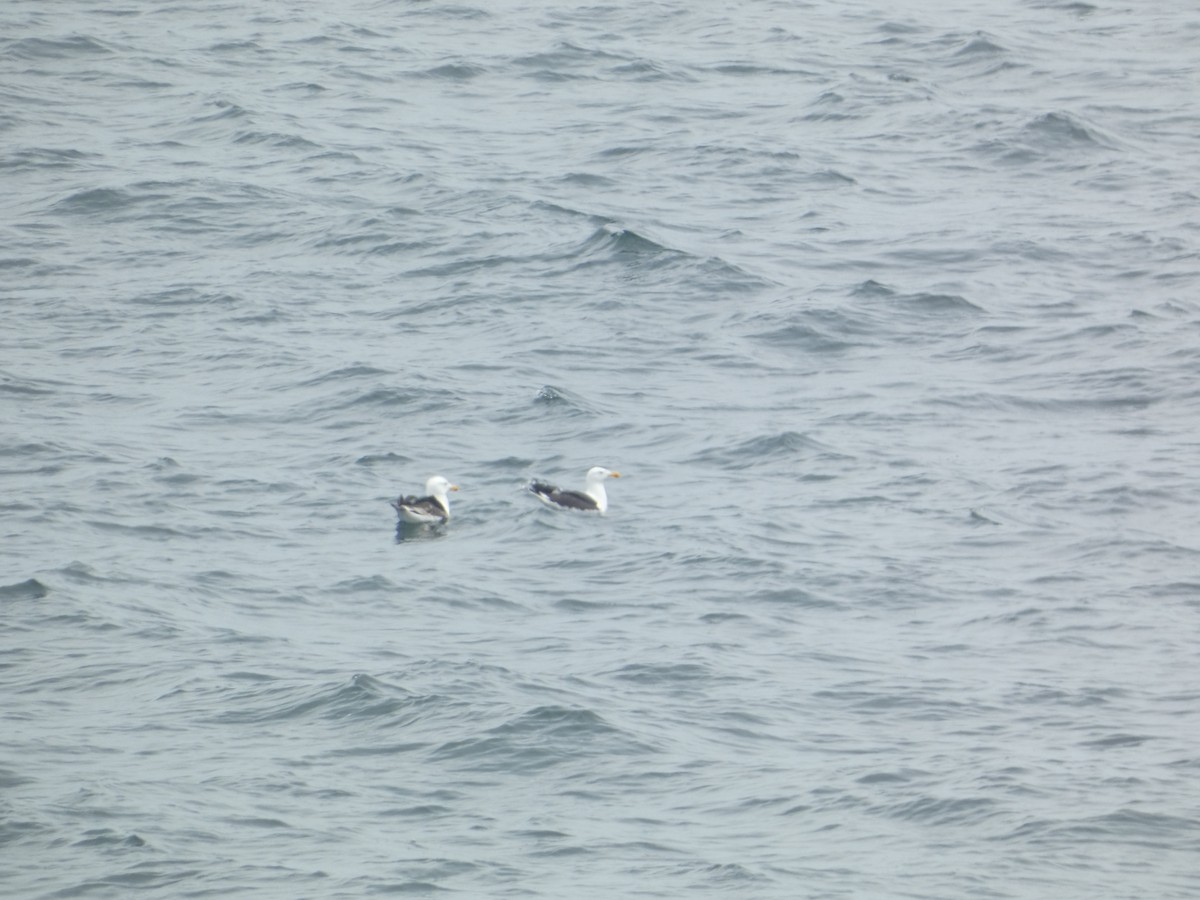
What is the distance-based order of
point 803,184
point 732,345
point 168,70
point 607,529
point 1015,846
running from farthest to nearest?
point 168,70 < point 803,184 < point 732,345 < point 607,529 < point 1015,846

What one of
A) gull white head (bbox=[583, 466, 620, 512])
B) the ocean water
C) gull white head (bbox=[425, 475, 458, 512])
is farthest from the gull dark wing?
gull white head (bbox=[425, 475, 458, 512])

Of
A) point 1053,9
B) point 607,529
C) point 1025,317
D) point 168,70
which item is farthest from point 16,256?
point 1053,9

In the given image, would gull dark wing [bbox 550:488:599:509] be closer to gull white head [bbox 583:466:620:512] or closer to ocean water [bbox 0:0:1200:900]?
gull white head [bbox 583:466:620:512]

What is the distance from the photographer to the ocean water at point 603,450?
12.5 metres

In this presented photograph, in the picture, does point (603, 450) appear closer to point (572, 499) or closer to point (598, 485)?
point (598, 485)

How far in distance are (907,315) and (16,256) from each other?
12.6m

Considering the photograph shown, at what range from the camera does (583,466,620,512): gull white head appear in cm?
1917

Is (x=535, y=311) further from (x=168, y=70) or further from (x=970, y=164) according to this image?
(x=168, y=70)

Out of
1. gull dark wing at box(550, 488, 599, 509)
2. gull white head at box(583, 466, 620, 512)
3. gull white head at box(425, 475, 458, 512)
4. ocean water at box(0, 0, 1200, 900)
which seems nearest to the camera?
ocean water at box(0, 0, 1200, 900)

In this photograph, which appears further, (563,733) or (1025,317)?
Result: (1025,317)

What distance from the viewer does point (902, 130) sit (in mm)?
30844

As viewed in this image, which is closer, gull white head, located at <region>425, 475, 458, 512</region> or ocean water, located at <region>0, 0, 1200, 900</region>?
ocean water, located at <region>0, 0, 1200, 900</region>

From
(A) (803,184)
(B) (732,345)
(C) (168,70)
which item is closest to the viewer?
(B) (732,345)

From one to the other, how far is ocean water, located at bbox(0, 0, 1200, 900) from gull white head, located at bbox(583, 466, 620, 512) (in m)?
0.51
